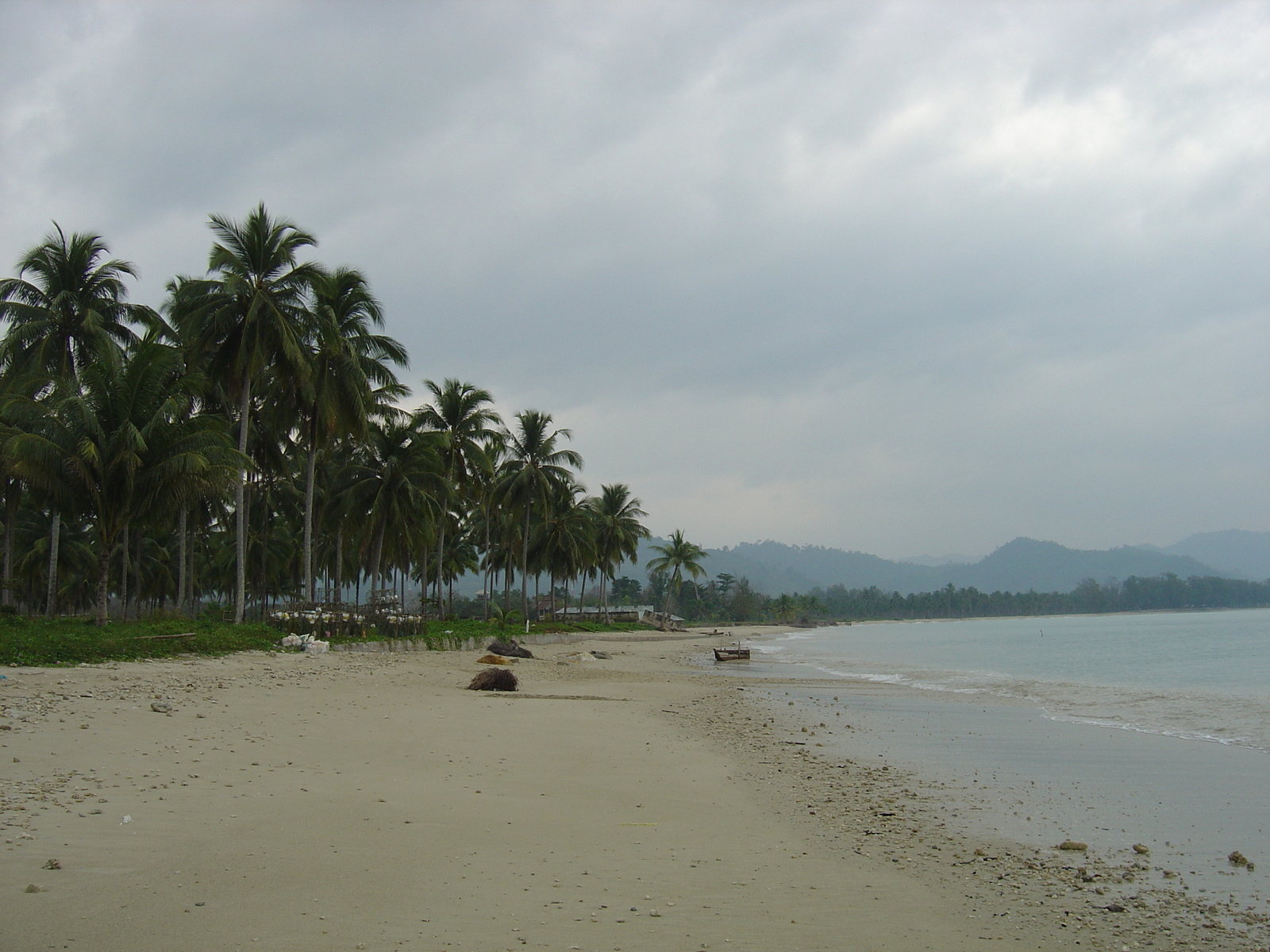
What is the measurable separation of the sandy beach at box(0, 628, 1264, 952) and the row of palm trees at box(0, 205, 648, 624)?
35.0 ft

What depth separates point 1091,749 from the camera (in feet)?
40.6

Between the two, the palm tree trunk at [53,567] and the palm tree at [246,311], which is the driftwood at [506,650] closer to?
the palm tree at [246,311]

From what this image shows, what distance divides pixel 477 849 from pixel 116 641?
560 inches

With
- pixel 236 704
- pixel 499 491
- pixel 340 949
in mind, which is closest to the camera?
pixel 340 949

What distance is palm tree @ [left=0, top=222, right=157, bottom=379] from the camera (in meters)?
26.5

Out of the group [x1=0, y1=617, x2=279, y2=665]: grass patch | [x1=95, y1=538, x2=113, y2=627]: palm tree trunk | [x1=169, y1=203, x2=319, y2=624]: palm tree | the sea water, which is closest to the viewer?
the sea water

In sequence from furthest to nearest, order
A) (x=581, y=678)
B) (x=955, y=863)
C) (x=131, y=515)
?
(x=581, y=678), (x=131, y=515), (x=955, y=863)

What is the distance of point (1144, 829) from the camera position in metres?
7.62

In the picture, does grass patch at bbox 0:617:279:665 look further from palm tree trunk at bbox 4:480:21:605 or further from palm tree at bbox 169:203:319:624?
palm tree trunk at bbox 4:480:21:605

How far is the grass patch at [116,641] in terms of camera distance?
14.4 metres

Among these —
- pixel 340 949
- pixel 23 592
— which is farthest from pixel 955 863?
pixel 23 592

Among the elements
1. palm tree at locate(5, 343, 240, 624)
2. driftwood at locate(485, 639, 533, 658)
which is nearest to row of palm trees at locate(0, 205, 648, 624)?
palm tree at locate(5, 343, 240, 624)

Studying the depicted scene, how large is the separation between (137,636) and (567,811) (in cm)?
1502

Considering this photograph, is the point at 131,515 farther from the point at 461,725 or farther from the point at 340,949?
the point at 340,949
